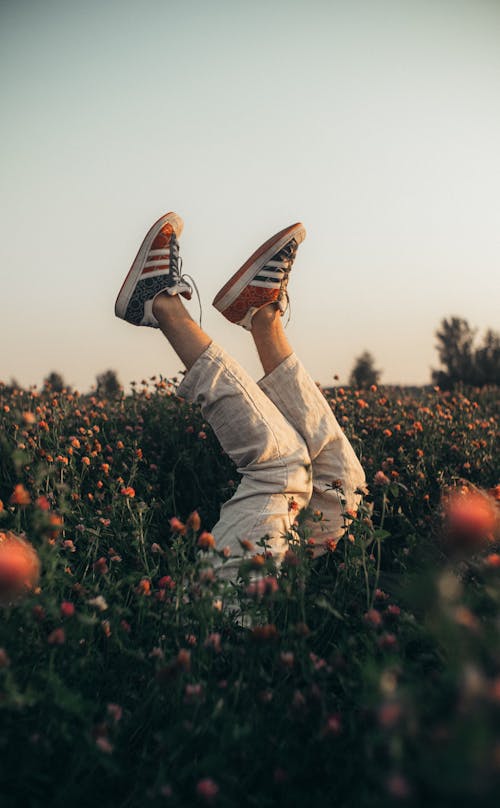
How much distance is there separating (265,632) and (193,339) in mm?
1776

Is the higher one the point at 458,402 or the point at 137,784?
the point at 137,784

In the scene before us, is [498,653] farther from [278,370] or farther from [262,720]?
[278,370]

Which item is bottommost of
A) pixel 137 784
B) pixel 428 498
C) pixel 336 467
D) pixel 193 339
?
pixel 428 498

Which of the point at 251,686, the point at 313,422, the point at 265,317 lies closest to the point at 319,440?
the point at 313,422

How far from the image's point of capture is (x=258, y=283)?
335 cm

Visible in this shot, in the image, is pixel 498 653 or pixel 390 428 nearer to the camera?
pixel 498 653

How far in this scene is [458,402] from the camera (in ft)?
19.1

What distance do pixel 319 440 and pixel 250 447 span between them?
0.44 meters

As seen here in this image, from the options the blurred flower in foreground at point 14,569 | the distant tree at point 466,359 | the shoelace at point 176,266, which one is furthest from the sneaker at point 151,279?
the distant tree at point 466,359

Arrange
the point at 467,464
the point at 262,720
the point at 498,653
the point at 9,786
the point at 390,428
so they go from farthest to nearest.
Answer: the point at 390,428 → the point at 467,464 → the point at 262,720 → the point at 9,786 → the point at 498,653

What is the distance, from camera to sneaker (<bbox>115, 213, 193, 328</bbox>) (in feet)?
10.4

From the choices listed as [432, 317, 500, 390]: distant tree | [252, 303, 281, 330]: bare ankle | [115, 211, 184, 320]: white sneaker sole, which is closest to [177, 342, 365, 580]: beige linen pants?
[252, 303, 281, 330]: bare ankle

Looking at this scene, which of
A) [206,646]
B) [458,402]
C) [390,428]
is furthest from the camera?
[458,402]

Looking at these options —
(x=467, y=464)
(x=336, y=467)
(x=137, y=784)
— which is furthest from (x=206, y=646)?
(x=467, y=464)
